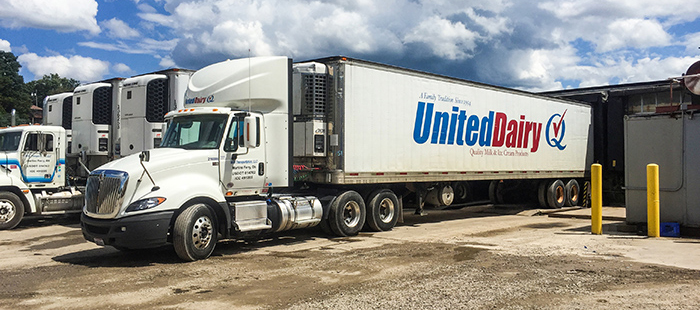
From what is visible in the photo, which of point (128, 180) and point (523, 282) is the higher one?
point (128, 180)

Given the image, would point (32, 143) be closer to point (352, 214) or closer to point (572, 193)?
point (352, 214)

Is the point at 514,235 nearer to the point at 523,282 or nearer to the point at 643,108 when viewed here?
the point at 523,282

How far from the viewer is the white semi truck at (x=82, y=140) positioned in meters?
14.6

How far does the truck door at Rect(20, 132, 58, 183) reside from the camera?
1479 centimetres

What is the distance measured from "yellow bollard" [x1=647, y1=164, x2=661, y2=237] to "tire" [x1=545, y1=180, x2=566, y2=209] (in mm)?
7971

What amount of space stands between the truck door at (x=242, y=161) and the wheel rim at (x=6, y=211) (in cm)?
696

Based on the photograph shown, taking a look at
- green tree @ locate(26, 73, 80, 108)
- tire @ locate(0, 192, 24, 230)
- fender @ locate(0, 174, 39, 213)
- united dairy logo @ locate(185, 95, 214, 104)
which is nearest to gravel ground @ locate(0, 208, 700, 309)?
tire @ locate(0, 192, 24, 230)

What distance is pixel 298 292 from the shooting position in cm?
734

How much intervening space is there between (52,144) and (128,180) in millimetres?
7305

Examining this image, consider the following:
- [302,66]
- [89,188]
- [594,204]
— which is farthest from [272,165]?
[594,204]

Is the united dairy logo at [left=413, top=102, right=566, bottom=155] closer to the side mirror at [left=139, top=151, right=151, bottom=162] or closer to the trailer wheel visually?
the trailer wheel

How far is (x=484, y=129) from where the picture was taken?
16.6 meters

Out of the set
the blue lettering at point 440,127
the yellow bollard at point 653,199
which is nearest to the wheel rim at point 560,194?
the blue lettering at point 440,127

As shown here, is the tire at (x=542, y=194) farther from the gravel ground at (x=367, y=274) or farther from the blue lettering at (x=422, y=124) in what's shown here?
the blue lettering at (x=422, y=124)
